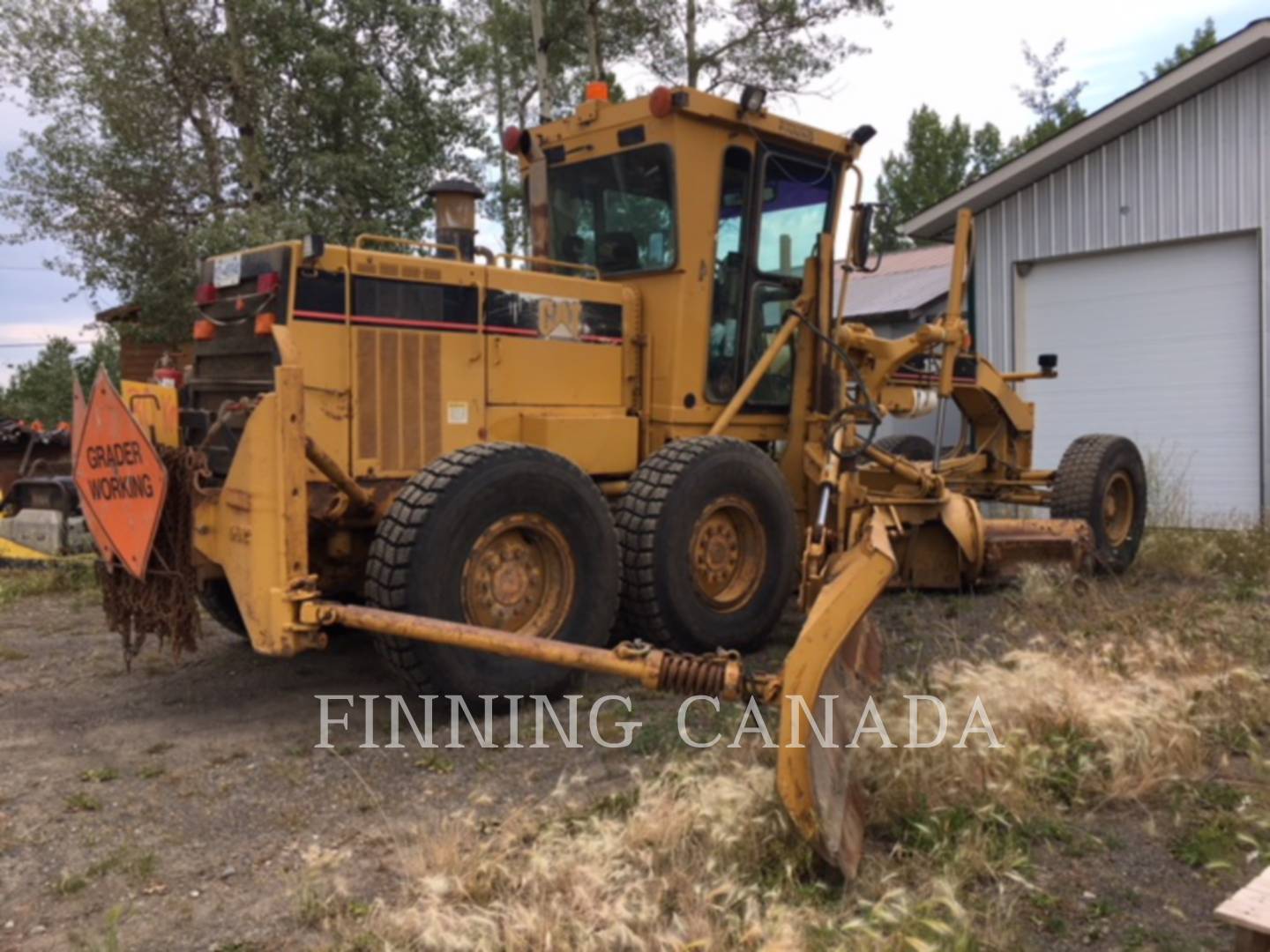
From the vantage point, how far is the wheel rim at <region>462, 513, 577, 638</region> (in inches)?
195

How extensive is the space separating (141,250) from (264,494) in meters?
13.6

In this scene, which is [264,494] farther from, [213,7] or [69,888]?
[213,7]

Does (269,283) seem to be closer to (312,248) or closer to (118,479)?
(312,248)

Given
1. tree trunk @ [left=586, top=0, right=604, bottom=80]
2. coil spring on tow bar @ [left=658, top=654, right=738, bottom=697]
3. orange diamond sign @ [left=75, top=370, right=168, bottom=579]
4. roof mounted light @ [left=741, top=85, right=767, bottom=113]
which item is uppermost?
tree trunk @ [left=586, top=0, right=604, bottom=80]

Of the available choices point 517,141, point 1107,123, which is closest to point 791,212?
point 517,141

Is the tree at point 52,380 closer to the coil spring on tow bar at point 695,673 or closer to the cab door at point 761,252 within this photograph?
the cab door at point 761,252

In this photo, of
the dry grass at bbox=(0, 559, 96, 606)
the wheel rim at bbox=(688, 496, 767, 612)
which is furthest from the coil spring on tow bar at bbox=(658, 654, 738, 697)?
the dry grass at bbox=(0, 559, 96, 606)

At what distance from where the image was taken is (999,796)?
365 centimetres

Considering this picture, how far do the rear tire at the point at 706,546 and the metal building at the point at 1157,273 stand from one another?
669 centimetres

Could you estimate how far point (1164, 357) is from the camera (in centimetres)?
1204

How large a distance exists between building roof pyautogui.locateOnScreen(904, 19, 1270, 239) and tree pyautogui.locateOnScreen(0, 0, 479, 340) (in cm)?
790

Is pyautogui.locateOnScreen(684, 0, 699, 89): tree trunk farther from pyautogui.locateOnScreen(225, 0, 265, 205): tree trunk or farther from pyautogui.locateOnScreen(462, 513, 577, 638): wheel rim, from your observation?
pyautogui.locateOnScreen(462, 513, 577, 638): wheel rim

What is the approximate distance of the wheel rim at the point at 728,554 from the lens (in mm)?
5902

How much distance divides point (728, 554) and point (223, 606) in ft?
9.34
